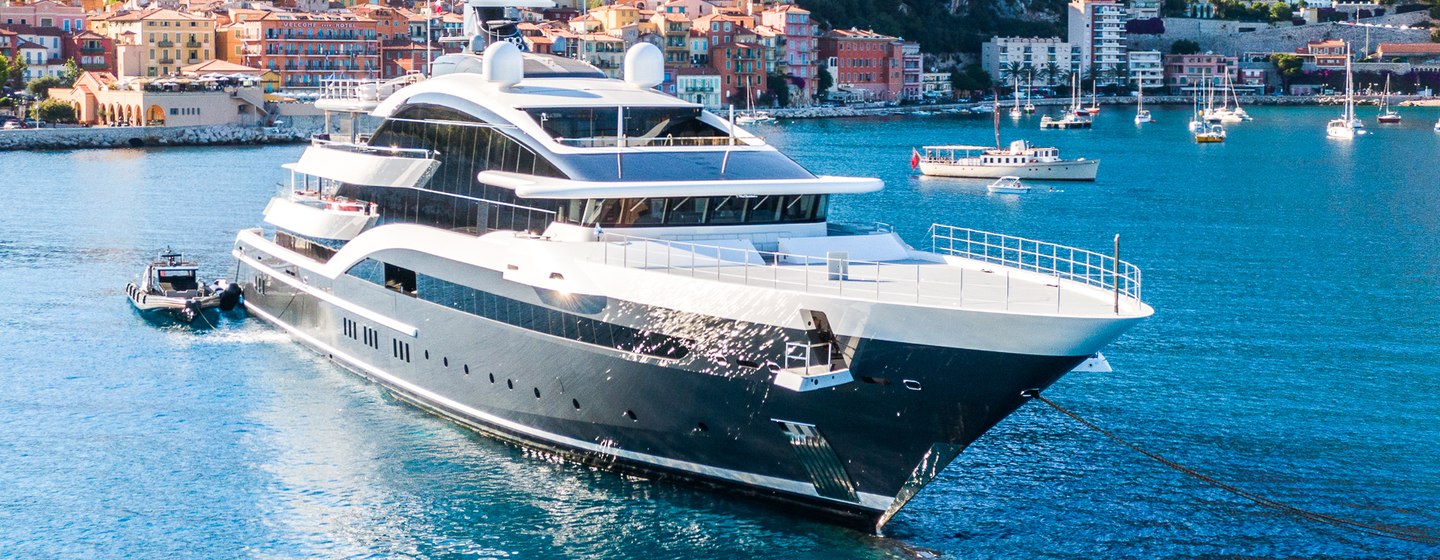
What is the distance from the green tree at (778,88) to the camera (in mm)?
125500

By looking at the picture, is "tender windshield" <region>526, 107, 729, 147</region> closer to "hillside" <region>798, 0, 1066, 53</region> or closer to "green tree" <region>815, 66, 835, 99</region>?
"green tree" <region>815, 66, 835, 99</region>

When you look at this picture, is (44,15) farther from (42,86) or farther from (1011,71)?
(1011,71)

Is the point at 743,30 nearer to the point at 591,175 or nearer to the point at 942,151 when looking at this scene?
the point at 942,151

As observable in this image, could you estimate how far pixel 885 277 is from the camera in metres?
18.5

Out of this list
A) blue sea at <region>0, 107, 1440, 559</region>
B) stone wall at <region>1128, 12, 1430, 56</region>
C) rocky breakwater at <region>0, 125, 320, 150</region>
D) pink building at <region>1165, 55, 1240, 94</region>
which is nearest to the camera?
blue sea at <region>0, 107, 1440, 559</region>

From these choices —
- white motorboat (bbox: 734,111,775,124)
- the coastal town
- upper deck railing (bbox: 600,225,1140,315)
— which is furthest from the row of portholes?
white motorboat (bbox: 734,111,775,124)

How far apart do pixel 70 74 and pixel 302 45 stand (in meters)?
14.7

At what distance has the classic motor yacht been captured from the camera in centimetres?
1667

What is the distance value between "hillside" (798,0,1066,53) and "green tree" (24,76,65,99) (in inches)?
2619

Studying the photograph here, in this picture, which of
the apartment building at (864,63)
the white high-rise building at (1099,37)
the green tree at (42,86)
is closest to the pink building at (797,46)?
the apartment building at (864,63)

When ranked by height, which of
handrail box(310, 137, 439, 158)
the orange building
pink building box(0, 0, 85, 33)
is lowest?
handrail box(310, 137, 439, 158)

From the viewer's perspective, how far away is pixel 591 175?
19.7 meters

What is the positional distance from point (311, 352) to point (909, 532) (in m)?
13.5

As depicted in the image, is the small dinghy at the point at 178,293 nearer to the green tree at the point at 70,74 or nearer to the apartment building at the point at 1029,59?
the green tree at the point at 70,74
